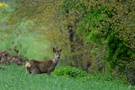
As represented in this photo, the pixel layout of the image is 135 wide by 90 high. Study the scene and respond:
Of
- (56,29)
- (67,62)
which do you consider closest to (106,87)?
(56,29)

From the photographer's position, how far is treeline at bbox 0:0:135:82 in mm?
19562

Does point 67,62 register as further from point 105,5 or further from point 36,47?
point 105,5

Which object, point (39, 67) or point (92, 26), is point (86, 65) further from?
point (92, 26)

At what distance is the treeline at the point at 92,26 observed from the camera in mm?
19562

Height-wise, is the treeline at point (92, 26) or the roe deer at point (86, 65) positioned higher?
the treeline at point (92, 26)

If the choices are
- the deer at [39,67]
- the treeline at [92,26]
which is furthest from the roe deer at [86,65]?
the deer at [39,67]

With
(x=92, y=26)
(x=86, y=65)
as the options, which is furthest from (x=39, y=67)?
(x=86, y=65)

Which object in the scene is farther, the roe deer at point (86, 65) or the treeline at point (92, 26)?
the roe deer at point (86, 65)

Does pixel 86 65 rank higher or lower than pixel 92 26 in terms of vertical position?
lower

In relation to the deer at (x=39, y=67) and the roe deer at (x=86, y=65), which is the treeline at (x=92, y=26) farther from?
the deer at (x=39, y=67)

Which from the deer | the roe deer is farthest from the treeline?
the deer

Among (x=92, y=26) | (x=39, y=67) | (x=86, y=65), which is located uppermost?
(x=92, y=26)

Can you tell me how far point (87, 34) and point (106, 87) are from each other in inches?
204

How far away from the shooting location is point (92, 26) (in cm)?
2189
